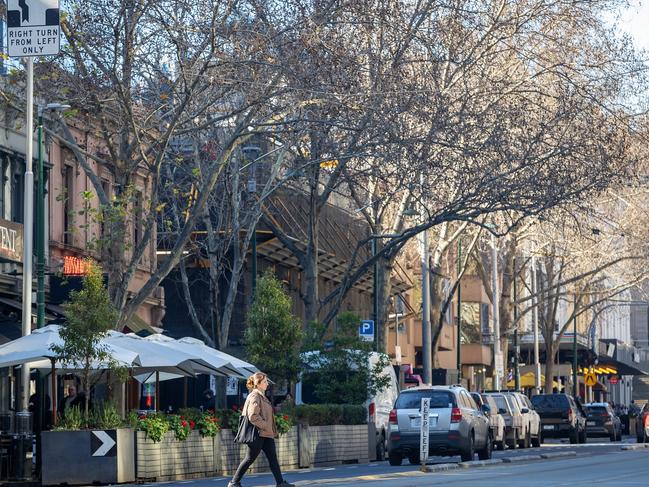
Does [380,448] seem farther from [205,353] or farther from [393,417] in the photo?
[205,353]

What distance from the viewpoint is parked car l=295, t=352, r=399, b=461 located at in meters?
35.8

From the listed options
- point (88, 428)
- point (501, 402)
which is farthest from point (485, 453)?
point (88, 428)

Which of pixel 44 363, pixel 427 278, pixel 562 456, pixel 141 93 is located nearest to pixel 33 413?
pixel 44 363

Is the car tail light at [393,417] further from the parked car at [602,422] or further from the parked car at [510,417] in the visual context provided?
the parked car at [602,422]

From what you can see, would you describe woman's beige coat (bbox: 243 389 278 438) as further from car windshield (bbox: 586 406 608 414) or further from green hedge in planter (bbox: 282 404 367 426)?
car windshield (bbox: 586 406 608 414)

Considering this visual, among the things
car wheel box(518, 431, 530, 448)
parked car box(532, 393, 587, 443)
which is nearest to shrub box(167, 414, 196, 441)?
car wheel box(518, 431, 530, 448)

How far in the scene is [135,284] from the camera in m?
45.1

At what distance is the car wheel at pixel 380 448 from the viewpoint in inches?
1414

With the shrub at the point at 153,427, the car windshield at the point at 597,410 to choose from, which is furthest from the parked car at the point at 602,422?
the shrub at the point at 153,427

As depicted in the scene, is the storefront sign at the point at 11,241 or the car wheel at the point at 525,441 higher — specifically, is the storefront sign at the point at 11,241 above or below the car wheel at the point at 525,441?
above

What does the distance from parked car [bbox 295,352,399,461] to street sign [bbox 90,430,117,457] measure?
11.8m

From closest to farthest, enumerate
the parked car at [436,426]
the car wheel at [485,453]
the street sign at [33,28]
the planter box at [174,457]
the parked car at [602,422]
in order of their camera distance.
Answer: the street sign at [33,28] < the planter box at [174,457] < the parked car at [436,426] < the car wheel at [485,453] < the parked car at [602,422]

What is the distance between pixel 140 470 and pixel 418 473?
5144 millimetres

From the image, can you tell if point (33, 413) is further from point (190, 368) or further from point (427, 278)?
point (427, 278)
